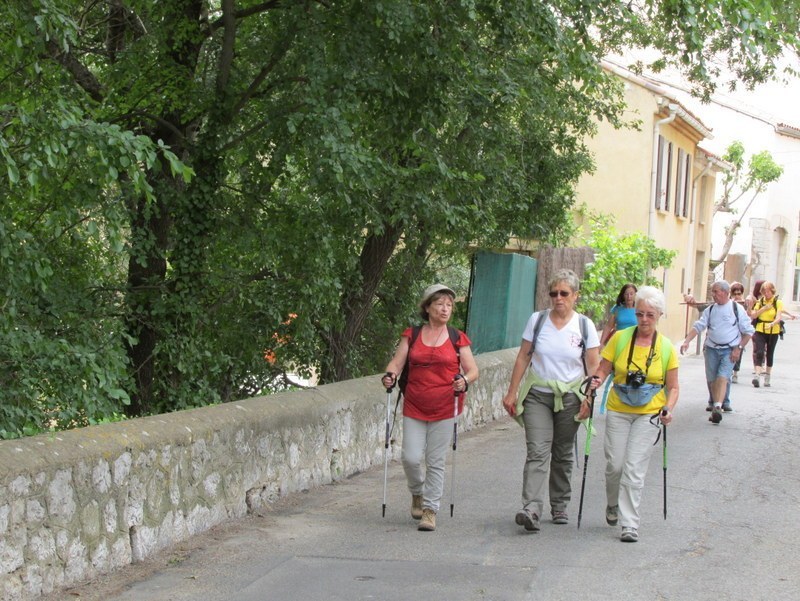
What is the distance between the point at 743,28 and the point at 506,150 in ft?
16.3

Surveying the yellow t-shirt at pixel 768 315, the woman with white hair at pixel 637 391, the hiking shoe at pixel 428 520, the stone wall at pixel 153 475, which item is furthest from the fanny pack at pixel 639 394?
the yellow t-shirt at pixel 768 315

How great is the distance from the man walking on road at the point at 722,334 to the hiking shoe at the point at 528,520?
691 centimetres

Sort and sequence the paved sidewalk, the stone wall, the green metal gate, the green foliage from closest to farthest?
the stone wall → the paved sidewalk → the green metal gate → the green foliage

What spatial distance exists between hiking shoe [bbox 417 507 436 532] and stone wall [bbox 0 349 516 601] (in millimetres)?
1292

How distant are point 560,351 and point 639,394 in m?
0.62

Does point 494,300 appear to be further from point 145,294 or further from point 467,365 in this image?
point 467,365

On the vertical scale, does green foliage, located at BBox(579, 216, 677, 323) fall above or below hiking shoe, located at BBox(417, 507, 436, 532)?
above

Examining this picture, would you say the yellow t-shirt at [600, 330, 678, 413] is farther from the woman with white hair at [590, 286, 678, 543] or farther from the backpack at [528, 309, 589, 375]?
the backpack at [528, 309, 589, 375]

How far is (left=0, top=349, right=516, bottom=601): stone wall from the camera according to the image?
5.77m

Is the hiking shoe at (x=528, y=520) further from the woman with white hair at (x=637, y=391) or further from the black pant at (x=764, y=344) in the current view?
the black pant at (x=764, y=344)

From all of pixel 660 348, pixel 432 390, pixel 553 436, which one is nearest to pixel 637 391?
pixel 660 348

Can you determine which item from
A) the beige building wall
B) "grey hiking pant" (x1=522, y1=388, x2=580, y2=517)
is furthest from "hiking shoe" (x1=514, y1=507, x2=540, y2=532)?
the beige building wall

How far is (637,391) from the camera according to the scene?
777 centimetres

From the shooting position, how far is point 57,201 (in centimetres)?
792
